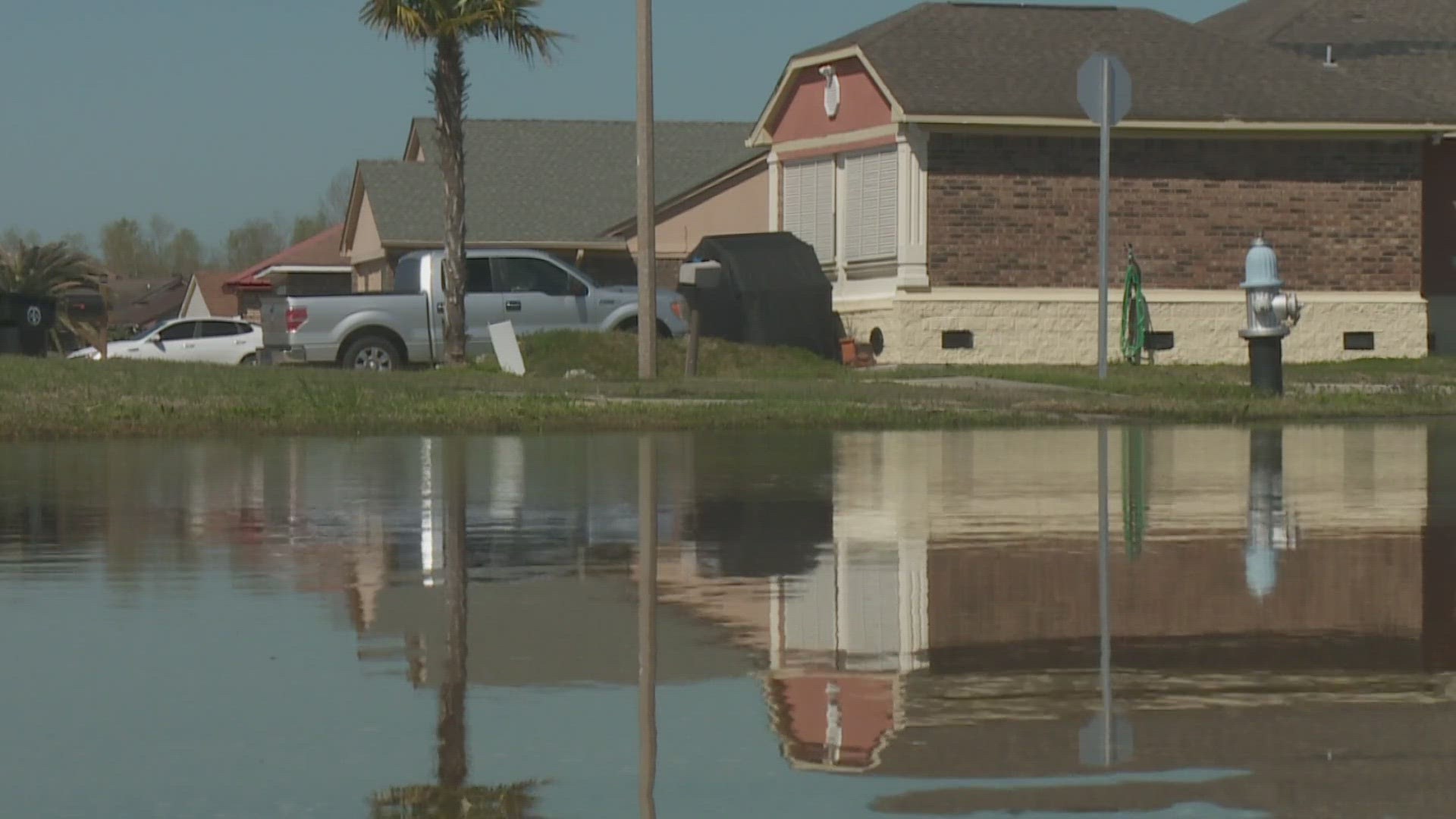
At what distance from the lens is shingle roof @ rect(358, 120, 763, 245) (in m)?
53.5

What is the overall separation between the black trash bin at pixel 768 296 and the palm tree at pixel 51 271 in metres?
30.2

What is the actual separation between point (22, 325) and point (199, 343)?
8080 millimetres

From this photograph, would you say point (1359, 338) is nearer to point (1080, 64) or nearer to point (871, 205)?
point (1080, 64)

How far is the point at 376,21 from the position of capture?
3550 centimetres

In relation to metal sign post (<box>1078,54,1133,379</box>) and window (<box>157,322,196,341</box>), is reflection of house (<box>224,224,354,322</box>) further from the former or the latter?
metal sign post (<box>1078,54,1133,379</box>)

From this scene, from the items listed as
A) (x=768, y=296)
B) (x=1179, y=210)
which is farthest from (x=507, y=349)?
(x=1179, y=210)

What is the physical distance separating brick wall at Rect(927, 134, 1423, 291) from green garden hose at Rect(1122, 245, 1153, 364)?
0.44 meters

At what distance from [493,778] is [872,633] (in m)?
2.56

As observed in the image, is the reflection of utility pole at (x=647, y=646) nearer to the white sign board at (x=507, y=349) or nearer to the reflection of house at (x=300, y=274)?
the white sign board at (x=507, y=349)

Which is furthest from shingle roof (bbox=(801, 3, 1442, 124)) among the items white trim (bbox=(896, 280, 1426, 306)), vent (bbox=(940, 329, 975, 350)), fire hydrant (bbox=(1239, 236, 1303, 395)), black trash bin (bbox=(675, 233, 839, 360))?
fire hydrant (bbox=(1239, 236, 1303, 395))

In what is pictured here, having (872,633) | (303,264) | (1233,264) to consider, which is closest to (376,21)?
(1233,264)

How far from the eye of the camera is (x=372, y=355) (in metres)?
33.8

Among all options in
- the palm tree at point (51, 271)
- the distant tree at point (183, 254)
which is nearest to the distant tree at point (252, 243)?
the distant tree at point (183, 254)

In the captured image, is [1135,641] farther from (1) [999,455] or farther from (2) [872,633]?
(1) [999,455]
